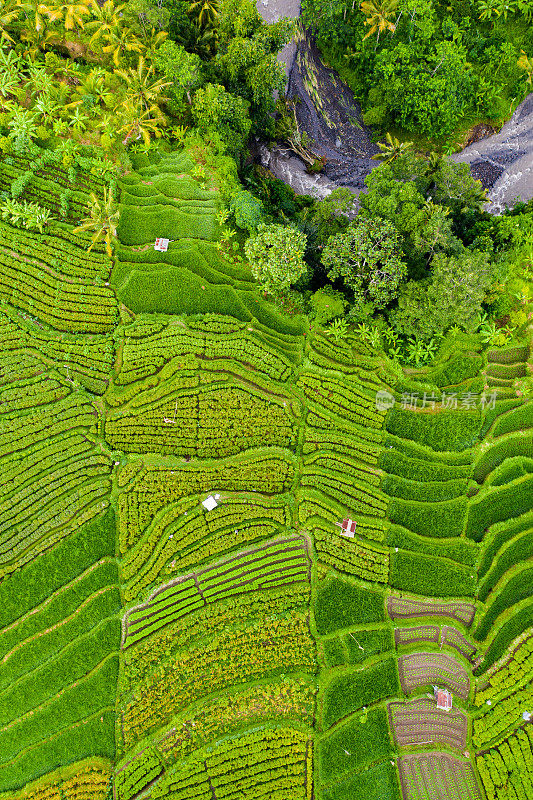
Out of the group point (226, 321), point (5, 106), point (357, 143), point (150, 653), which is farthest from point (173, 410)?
point (357, 143)

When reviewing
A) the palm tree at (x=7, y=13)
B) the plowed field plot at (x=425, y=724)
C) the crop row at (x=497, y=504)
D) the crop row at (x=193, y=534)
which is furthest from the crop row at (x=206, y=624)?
the palm tree at (x=7, y=13)

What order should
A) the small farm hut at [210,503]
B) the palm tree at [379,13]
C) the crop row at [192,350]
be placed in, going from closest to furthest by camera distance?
the small farm hut at [210,503] < the crop row at [192,350] < the palm tree at [379,13]

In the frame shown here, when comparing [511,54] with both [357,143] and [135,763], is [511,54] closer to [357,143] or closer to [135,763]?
[357,143]

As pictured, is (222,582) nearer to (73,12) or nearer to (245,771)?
(245,771)

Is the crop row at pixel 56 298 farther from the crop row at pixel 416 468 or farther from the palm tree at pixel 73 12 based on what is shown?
the crop row at pixel 416 468

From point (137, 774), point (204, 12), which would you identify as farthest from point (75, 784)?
point (204, 12)

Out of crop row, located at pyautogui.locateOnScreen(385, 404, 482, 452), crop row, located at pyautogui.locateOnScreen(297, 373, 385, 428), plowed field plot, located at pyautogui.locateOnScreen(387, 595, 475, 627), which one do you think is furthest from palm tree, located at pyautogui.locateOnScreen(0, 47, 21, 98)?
plowed field plot, located at pyautogui.locateOnScreen(387, 595, 475, 627)
